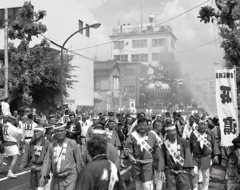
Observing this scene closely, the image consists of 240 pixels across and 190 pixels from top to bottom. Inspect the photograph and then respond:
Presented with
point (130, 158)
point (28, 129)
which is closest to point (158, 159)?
point (130, 158)

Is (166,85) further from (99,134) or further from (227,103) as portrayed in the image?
(99,134)

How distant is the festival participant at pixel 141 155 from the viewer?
709 centimetres

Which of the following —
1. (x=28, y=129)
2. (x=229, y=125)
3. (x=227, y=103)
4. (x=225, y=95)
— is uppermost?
(x=225, y=95)

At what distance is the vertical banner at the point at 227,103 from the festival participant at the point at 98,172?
480 cm

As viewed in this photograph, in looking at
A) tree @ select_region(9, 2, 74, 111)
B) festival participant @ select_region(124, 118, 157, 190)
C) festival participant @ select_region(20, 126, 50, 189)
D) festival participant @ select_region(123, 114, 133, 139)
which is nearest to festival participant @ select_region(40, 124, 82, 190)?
festival participant @ select_region(20, 126, 50, 189)

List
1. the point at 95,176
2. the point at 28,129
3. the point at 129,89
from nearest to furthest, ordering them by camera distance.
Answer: the point at 95,176
the point at 28,129
the point at 129,89

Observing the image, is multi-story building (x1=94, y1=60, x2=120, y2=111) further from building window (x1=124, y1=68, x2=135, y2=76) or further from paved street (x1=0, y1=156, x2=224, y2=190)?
paved street (x1=0, y1=156, x2=224, y2=190)

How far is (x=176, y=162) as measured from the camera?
6668 millimetres

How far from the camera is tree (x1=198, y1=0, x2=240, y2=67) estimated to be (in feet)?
40.0

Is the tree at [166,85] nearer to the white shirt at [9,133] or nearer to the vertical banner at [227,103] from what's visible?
the white shirt at [9,133]

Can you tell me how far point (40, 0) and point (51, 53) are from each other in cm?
513

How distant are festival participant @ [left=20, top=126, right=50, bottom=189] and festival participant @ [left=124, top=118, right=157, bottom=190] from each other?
159 centimetres

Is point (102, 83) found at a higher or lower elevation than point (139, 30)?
lower

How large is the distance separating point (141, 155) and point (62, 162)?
6.30ft
